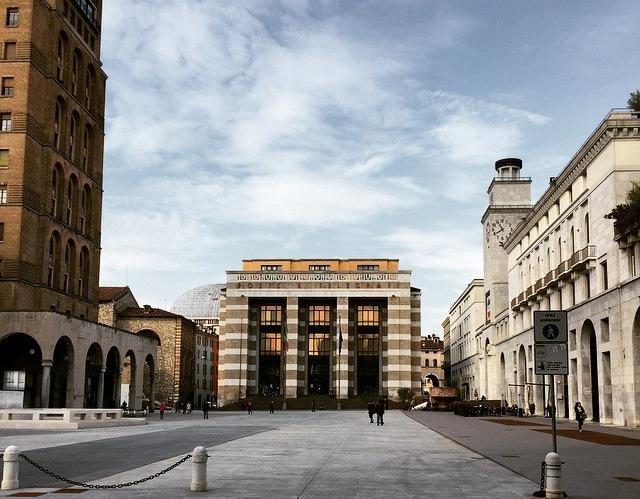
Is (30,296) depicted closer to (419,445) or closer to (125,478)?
(419,445)

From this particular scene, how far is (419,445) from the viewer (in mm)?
28422

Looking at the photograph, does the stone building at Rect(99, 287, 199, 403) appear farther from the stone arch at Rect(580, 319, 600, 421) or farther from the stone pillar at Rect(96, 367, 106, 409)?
the stone arch at Rect(580, 319, 600, 421)

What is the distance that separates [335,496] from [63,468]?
8.57 meters

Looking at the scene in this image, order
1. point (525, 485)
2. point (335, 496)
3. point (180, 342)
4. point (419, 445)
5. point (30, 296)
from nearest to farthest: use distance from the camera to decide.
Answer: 1. point (335, 496)
2. point (525, 485)
3. point (419, 445)
4. point (30, 296)
5. point (180, 342)

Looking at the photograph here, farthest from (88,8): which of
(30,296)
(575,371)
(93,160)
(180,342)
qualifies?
(575,371)

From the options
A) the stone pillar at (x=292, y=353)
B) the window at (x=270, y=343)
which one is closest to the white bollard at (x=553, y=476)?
the stone pillar at (x=292, y=353)

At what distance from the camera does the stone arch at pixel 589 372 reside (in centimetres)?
5344

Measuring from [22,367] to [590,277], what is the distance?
41276 mm

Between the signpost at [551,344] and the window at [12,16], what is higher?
the window at [12,16]

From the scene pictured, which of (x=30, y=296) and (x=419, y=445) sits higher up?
(x=30, y=296)

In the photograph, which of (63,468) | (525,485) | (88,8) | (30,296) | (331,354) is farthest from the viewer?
(331,354)

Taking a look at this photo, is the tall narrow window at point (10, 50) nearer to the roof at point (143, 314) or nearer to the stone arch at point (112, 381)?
the stone arch at point (112, 381)

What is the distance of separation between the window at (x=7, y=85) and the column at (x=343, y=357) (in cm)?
6172

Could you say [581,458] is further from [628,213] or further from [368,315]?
[368,315]
